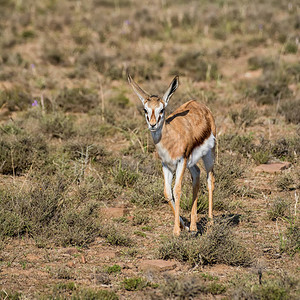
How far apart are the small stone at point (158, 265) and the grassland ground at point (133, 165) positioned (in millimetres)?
16

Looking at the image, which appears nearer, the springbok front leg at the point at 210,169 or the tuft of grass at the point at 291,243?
the tuft of grass at the point at 291,243

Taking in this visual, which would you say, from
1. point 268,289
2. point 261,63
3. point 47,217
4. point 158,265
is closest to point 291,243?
point 268,289

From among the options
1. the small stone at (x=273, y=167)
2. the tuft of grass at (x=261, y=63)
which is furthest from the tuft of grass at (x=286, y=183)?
the tuft of grass at (x=261, y=63)

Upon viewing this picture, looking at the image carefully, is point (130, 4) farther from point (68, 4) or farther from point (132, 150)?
point (132, 150)

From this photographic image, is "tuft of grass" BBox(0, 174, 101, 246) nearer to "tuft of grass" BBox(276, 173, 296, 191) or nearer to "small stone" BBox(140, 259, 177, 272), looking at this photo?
"small stone" BBox(140, 259, 177, 272)

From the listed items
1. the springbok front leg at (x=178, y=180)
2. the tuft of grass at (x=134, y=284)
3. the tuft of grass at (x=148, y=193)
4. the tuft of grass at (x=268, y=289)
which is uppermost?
the springbok front leg at (x=178, y=180)

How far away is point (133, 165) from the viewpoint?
29.6ft

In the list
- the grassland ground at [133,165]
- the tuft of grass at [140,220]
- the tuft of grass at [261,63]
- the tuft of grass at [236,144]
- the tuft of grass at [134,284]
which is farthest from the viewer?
the tuft of grass at [261,63]

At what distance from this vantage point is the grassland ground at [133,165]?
18.4 ft

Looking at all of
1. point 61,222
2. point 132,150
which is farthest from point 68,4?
point 61,222

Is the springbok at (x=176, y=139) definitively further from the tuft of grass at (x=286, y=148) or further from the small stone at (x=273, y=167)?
the tuft of grass at (x=286, y=148)

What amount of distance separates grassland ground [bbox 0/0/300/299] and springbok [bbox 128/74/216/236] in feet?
2.07

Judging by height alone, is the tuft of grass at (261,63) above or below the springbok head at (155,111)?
below

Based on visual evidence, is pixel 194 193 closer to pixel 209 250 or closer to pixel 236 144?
pixel 209 250
